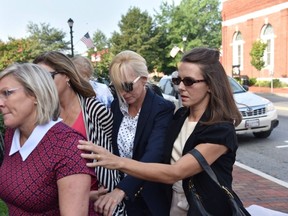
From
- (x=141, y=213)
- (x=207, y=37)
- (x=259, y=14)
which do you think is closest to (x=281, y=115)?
(x=141, y=213)

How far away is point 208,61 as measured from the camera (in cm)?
236

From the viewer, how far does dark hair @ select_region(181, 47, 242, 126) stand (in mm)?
2328

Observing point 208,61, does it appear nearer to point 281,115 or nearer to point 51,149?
point 51,149

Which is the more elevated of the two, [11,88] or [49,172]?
[11,88]

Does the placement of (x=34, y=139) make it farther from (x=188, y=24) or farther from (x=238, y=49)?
(x=188, y=24)

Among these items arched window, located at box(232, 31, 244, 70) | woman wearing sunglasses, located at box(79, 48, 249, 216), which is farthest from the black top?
arched window, located at box(232, 31, 244, 70)

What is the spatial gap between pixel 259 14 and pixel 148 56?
28.5m

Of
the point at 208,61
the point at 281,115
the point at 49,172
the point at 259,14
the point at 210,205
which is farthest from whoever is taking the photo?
the point at 259,14

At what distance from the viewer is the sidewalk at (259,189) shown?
5.47 metres

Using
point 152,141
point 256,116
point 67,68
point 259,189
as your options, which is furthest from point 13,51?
point 152,141

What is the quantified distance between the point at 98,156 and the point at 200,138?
646 millimetres

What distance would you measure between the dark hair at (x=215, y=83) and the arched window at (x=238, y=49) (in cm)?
4172

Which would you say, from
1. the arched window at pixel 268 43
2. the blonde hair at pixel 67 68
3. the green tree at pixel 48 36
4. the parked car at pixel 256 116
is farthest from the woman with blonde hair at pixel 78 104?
the green tree at pixel 48 36

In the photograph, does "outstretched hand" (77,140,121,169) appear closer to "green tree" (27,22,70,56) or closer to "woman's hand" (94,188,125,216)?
"woman's hand" (94,188,125,216)
